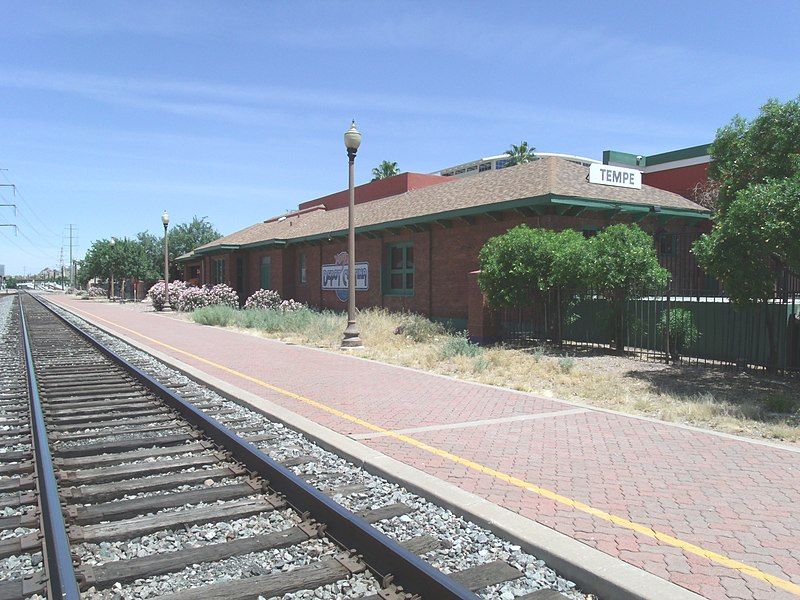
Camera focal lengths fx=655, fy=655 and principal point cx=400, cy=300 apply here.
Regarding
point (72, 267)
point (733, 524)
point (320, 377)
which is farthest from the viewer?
point (72, 267)

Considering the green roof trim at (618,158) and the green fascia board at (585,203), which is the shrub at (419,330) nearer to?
the green fascia board at (585,203)

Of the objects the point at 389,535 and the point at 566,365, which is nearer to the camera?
the point at 389,535

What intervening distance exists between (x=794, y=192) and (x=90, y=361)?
43.7 ft

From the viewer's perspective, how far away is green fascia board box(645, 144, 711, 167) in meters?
30.9

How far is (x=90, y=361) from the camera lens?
46.2 ft

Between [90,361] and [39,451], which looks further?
[90,361]

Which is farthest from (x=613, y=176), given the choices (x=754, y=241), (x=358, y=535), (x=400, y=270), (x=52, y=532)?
(x=52, y=532)

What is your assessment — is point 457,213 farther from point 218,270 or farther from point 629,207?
point 218,270

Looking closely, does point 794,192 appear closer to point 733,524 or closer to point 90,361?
point 733,524

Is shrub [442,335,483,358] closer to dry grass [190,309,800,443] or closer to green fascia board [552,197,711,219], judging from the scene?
dry grass [190,309,800,443]

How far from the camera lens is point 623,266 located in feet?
43.7

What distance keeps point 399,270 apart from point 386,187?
1484cm

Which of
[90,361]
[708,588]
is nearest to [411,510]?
[708,588]

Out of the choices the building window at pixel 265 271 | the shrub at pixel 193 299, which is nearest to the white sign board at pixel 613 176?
the building window at pixel 265 271
